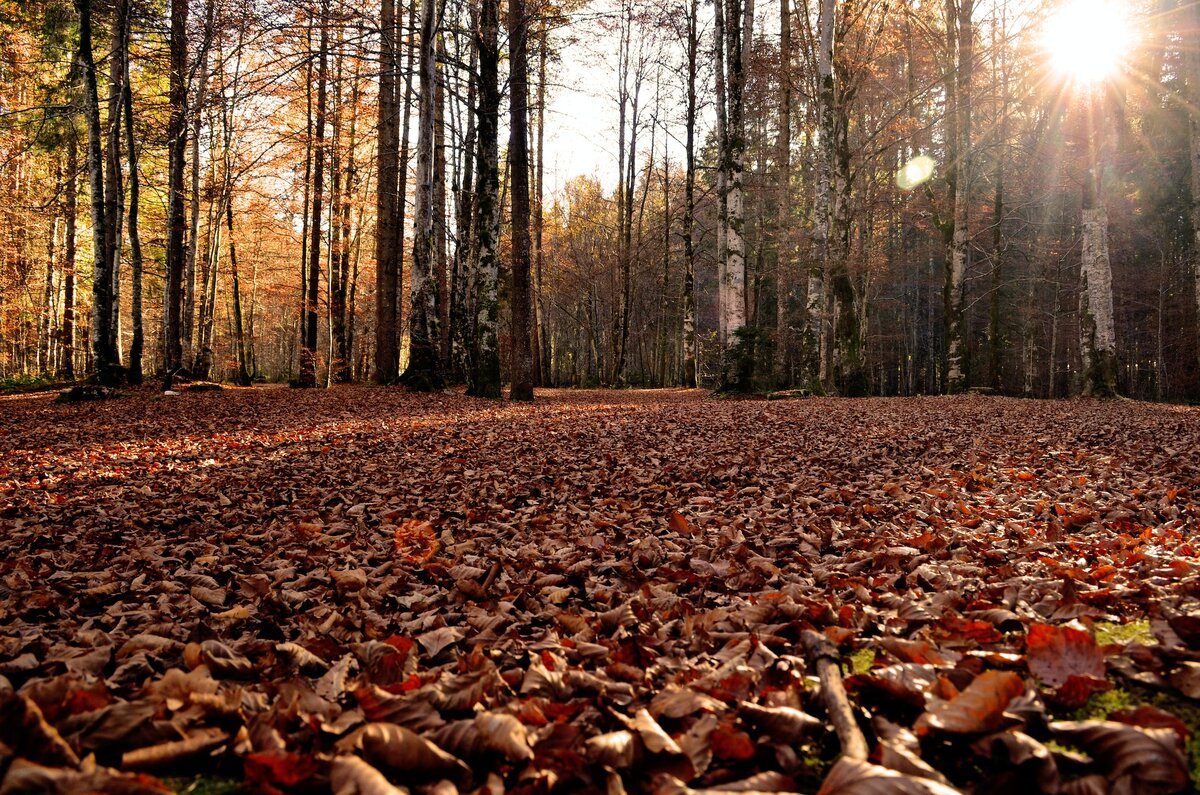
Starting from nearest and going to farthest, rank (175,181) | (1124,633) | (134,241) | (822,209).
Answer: (1124,633), (134,241), (175,181), (822,209)

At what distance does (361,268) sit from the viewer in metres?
31.9

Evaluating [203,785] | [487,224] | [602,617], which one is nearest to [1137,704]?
[602,617]

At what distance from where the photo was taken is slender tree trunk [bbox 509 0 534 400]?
12.4m

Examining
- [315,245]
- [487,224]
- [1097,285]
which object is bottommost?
[1097,285]

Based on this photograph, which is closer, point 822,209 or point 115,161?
point 115,161

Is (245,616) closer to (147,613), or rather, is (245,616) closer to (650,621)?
(147,613)

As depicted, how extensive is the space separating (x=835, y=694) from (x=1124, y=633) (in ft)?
3.37

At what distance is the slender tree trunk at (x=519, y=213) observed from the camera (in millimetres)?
12430

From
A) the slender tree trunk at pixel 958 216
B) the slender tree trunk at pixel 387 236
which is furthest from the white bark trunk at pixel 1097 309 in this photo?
the slender tree trunk at pixel 387 236

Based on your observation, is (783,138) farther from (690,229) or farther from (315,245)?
(315,245)

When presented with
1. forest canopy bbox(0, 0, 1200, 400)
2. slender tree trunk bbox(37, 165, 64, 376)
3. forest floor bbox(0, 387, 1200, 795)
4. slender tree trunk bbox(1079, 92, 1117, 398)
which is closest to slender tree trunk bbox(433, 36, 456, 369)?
forest canopy bbox(0, 0, 1200, 400)

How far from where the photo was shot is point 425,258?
14.0 metres

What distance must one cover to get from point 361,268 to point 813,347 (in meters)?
24.7

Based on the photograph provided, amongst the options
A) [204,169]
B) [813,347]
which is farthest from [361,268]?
[813,347]
